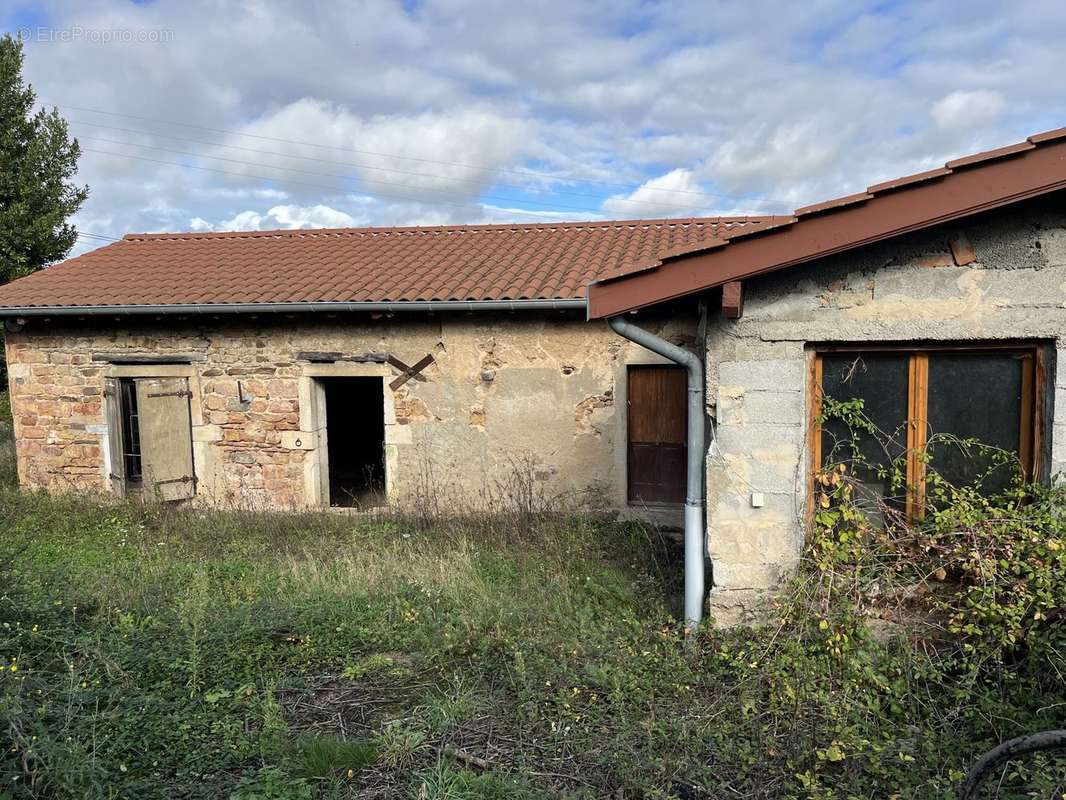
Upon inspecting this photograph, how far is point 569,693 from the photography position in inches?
147

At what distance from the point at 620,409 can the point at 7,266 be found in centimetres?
1389

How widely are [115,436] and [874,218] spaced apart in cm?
863

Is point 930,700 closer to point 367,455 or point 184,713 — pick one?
point 184,713

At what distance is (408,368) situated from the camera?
26.5 ft

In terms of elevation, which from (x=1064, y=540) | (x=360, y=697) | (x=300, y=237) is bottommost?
(x=360, y=697)

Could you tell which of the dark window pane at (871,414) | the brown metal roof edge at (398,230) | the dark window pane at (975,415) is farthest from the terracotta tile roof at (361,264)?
the dark window pane at (975,415)

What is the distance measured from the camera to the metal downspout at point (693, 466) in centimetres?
436

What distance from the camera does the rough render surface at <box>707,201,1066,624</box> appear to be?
3.79 metres

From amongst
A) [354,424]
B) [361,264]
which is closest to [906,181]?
[361,264]

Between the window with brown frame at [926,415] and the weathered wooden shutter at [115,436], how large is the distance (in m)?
8.05

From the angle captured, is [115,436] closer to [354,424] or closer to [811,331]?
[354,424]

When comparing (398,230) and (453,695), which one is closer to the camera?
(453,695)

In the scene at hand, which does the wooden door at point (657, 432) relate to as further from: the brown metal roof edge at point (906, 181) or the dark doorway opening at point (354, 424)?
the dark doorway opening at point (354, 424)

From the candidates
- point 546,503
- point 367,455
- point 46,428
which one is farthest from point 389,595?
point 367,455
